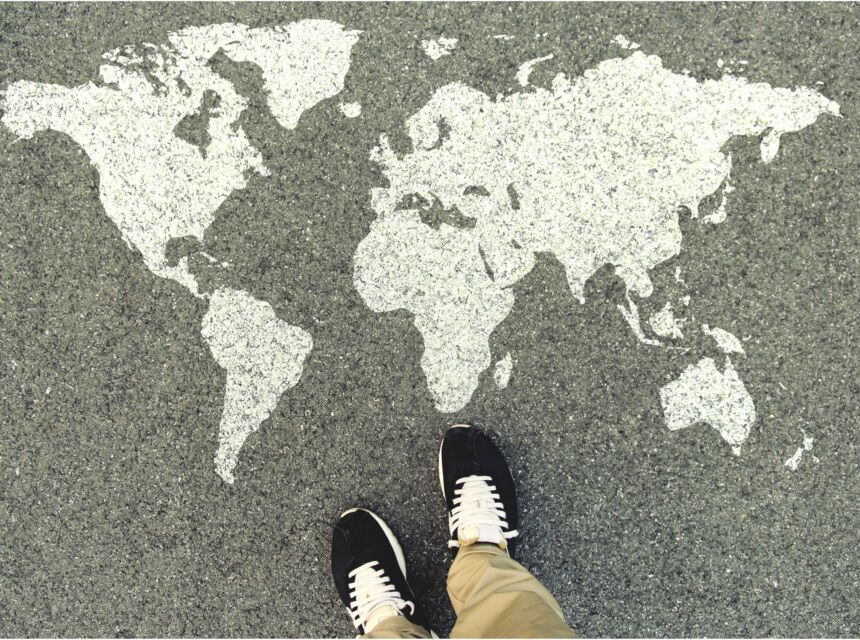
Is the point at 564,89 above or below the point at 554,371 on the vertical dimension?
above

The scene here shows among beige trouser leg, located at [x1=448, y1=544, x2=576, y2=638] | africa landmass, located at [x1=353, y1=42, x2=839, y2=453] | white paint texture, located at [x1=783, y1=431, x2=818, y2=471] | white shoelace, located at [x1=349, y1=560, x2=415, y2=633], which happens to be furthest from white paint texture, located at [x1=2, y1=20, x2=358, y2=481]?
white paint texture, located at [x1=783, y1=431, x2=818, y2=471]

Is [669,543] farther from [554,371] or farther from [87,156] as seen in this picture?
[87,156]

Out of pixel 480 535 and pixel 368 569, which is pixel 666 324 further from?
pixel 368 569

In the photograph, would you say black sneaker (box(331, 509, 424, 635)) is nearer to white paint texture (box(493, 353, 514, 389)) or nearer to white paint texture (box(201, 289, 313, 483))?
white paint texture (box(201, 289, 313, 483))

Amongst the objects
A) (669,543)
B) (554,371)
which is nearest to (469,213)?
(554,371)

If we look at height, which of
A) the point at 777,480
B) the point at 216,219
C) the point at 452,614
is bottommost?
the point at 452,614

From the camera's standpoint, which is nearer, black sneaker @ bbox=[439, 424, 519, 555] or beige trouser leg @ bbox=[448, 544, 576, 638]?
beige trouser leg @ bbox=[448, 544, 576, 638]
